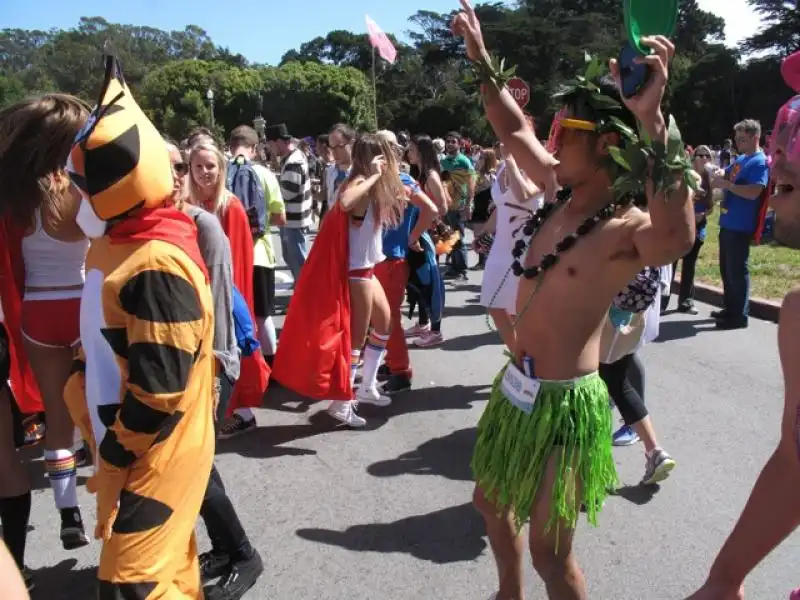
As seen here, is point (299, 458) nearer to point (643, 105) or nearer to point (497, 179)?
point (497, 179)

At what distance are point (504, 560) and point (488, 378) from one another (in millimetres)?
3067

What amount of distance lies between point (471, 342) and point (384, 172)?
97.0 inches

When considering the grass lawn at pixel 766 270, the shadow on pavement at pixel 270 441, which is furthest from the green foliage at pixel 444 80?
the shadow on pavement at pixel 270 441

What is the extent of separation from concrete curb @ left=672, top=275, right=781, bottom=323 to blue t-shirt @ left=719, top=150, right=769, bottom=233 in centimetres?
90

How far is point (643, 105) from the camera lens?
5.14 feet

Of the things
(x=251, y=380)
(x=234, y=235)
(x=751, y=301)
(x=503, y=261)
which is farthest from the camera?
(x=751, y=301)

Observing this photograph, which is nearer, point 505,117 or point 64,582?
point 505,117

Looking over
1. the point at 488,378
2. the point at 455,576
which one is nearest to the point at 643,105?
the point at 455,576

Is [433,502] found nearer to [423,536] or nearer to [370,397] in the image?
[423,536]

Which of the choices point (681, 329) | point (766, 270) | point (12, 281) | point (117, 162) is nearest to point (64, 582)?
point (12, 281)

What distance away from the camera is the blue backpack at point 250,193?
5516 mm

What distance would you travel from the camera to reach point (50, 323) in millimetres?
2840

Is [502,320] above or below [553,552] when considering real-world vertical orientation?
above

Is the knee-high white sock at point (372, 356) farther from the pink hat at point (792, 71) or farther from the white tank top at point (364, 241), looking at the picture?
the pink hat at point (792, 71)
